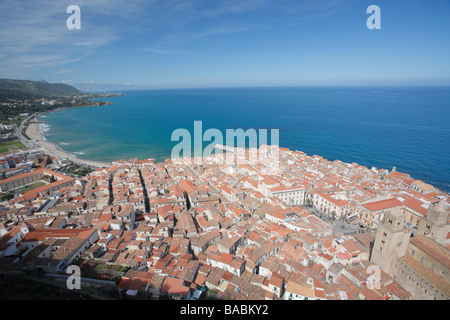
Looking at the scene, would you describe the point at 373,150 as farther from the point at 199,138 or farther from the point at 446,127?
the point at 199,138

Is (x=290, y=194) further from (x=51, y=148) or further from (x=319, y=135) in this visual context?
(x=51, y=148)

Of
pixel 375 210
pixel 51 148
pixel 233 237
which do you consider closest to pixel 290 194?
pixel 375 210

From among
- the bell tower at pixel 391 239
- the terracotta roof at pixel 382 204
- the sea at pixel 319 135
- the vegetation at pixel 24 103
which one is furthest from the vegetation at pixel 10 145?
the terracotta roof at pixel 382 204

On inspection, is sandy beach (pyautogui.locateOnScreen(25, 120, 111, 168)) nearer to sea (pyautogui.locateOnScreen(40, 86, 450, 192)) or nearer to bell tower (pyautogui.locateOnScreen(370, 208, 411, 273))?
sea (pyautogui.locateOnScreen(40, 86, 450, 192))

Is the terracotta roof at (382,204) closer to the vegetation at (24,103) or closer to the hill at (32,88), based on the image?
the vegetation at (24,103)

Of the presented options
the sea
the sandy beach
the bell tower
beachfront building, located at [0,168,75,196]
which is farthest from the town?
the sea

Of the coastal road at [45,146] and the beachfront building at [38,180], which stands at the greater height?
the coastal road at [45,146]

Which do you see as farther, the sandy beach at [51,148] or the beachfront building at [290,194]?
the sandy beach at [51,148]
